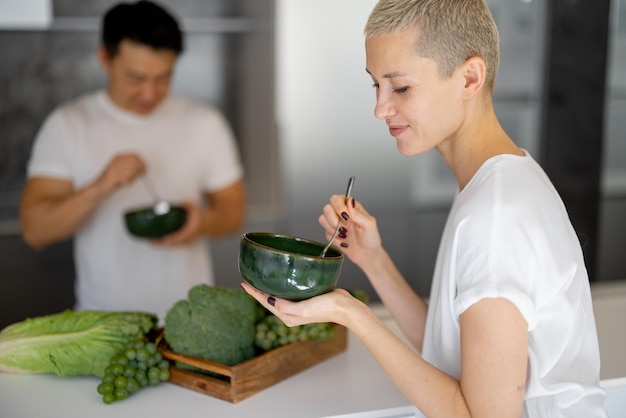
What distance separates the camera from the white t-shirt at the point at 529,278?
47.7 inches

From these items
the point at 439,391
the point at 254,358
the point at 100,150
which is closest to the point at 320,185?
the point at 100,150

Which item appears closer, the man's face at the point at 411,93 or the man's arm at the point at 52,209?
the man's face at the point at 411,93

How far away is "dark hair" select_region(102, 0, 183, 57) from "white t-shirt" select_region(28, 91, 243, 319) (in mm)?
242

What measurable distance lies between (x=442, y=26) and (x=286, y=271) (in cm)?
45

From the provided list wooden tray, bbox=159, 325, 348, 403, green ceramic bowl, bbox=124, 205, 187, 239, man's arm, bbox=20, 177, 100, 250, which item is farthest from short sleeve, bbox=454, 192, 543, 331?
man's arm, bbox=20, 177, 100, 250

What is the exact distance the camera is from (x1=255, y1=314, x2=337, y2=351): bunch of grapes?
1.58 meters

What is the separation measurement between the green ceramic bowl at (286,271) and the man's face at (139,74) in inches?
55.9

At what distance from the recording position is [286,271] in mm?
1234

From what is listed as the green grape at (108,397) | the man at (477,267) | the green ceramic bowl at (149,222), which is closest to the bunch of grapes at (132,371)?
the green grape at (108,397)

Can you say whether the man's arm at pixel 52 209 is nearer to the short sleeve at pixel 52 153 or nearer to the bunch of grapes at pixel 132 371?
the short sleeve at pixel 52 153

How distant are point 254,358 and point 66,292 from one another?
1924mm

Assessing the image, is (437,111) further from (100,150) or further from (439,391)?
(100,150)

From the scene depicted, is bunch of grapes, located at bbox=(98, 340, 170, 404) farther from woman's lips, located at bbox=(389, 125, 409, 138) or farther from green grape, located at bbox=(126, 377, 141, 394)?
woman's lips, located at bbox=(389, 125, 409, 138)

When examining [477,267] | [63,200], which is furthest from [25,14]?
[477,267]
